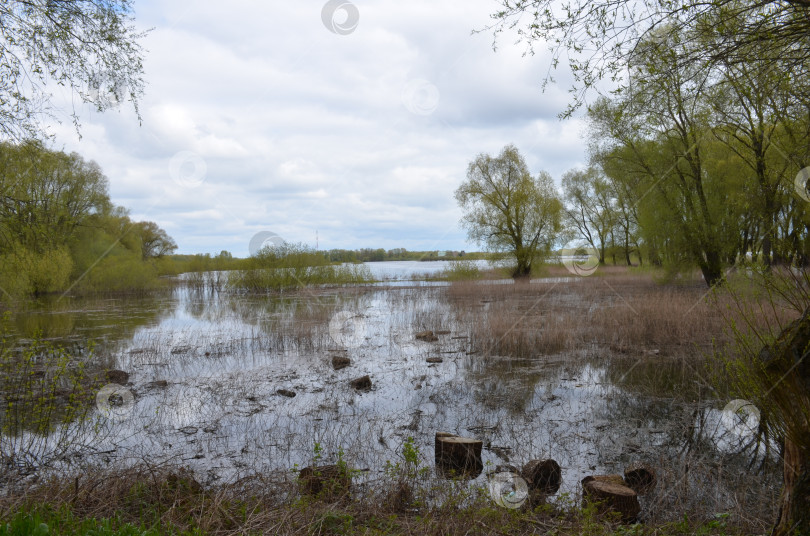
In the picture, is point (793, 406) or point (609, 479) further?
point (609, 479)

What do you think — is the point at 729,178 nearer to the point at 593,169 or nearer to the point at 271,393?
the point at 593,169

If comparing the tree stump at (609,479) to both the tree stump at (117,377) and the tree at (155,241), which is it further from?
the tree at (155,241)

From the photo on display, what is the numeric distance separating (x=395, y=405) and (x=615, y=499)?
13.8 feet

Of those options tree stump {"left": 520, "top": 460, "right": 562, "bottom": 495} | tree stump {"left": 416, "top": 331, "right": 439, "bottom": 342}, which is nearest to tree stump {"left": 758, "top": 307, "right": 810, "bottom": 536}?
tree stump {"left": 520, "top": 460, "right": 562, "bottom": 495}

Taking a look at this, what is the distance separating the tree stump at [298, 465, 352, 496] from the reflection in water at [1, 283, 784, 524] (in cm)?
61

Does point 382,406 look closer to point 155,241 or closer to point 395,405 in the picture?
point 395,405

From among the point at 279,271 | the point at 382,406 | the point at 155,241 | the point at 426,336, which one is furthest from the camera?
the point at 155,241

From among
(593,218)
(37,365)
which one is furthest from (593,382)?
(593,218)

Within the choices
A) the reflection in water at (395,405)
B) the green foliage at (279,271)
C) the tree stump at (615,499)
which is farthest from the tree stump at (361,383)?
the green foliage at (279,271)

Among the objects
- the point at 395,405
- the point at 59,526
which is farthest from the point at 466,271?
the point at 59,526

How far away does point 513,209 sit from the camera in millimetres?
34875

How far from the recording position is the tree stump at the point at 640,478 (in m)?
4.81

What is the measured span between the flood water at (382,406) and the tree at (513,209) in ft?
70.4

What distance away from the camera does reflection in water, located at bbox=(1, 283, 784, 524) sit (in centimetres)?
579
